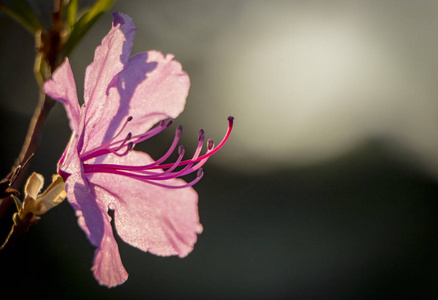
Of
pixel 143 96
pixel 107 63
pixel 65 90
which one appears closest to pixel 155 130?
pixel 143 96

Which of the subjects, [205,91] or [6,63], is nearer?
[6,63]

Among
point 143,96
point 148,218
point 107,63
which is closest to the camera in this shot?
point 107,63

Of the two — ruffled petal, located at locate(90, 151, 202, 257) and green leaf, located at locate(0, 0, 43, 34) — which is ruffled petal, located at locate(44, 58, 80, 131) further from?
green leaf, located at locate(0, 0, 43, 34)

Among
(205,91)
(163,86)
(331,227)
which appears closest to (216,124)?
(205,91)

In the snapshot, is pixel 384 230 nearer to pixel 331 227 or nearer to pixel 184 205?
pixel 331 227

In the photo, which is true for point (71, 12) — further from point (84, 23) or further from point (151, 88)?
point (151, 88)

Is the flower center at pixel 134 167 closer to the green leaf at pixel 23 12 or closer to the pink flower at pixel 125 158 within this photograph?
the pink flower at pixel 125 158

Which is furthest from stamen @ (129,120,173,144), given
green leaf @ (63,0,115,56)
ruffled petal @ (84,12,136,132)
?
green leaf @ (63,0,115,56)
